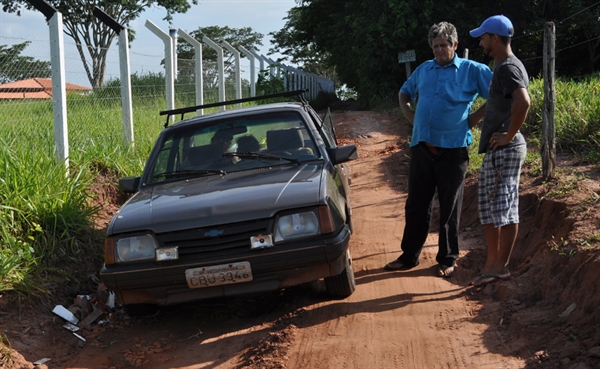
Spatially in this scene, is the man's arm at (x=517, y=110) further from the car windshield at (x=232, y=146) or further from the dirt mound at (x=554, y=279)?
the car windshield at (x=232, y=146)

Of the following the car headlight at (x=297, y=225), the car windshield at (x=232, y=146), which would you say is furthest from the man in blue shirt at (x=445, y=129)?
the car headlight at (x=297, y=225)

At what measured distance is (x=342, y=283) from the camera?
16.3 feet

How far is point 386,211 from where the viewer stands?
26.1 feet

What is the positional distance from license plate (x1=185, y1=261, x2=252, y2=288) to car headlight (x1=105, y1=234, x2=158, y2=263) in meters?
0.29

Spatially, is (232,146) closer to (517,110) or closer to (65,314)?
(65,314)

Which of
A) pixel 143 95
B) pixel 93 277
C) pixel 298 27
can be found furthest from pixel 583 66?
pixel 93 277

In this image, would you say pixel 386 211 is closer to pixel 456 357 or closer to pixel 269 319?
pixel 269 319

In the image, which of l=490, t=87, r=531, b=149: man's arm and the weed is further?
l=490, t=87, r=531, b=149: man's arm

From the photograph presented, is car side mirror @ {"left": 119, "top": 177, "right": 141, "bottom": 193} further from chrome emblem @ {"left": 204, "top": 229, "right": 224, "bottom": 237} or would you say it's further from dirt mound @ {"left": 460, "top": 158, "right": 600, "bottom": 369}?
dirt mound @ {"left": 460, "top": 158, "right": 600, "bottom": 369}

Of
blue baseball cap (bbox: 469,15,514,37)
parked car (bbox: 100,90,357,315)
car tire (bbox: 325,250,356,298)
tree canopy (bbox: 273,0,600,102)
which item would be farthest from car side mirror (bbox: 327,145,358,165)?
tree canopy (bbox: 273,0,600,102)

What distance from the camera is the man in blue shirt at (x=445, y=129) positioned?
5.42 m

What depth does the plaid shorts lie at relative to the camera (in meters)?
5.05

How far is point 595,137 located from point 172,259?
201 inches

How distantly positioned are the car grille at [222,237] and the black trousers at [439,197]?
64.3 inches
